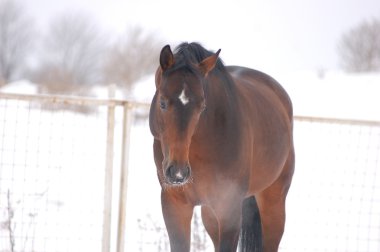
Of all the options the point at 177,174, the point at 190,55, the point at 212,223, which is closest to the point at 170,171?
the point at 177,174

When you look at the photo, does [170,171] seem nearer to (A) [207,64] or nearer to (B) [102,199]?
(A) [207,64]

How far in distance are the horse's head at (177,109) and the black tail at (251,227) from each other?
5.30 ft

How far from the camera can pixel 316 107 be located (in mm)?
16828

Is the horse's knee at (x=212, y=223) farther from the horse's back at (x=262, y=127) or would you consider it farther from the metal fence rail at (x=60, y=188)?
the metal fence rail at (x=60, y=188)

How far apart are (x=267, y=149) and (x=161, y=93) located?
123 cm

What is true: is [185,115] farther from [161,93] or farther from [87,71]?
[87,71]

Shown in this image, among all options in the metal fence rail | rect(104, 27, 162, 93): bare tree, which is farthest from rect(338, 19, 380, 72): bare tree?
the metal fence rail

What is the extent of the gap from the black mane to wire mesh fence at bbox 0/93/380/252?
1.98 meters

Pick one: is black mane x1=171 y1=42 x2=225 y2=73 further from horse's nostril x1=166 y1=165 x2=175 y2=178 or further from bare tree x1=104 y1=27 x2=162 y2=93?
bare tree x1=104 y1=27 x2=162 y2=93

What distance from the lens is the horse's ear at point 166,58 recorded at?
3305 mm

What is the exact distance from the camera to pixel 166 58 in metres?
3.33

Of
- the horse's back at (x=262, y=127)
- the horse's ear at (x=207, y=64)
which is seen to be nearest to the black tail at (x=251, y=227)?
the horse's back at (x=262, y=127)

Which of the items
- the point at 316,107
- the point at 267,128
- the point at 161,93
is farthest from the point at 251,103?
the point at 316,107

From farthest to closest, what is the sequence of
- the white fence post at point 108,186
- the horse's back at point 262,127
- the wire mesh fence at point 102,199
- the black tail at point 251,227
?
the wire mesh fence at point 102,199 < the white fence post at point 108,186 < the black tail at point 251,227 < the horse's back at point 262,127
